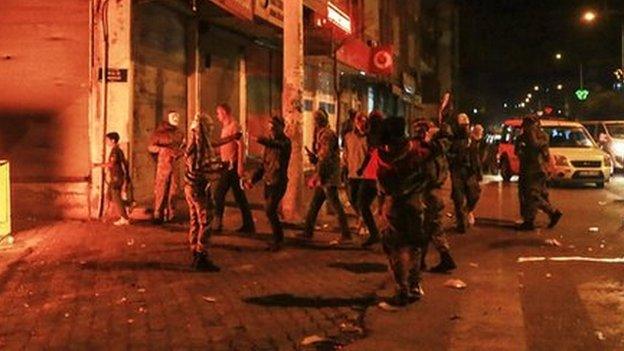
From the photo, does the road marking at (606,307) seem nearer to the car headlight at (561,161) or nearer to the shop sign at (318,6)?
the shop sign at (318,6)

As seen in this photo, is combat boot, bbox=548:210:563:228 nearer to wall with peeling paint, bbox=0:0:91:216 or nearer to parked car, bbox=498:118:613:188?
wall with peeling paint, bbox=0:0:91:216

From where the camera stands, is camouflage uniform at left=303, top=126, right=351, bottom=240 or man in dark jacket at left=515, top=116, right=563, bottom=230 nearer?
camouflage uniform at left=303, top=126, right=351, bottom=240

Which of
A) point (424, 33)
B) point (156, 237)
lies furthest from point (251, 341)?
point (424, 33)

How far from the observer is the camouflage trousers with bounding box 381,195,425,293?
26.6 feet

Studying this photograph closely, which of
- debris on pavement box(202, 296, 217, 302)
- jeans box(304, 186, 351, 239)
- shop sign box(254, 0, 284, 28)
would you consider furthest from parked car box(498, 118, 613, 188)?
debris on pavement box(202, 296, 217, 302)

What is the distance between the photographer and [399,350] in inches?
261

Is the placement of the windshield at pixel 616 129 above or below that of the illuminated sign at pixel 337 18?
below

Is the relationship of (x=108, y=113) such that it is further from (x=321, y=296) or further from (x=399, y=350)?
(x=399, y=350)

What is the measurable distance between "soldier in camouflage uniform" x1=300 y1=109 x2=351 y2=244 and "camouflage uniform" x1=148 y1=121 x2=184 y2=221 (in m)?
2.24

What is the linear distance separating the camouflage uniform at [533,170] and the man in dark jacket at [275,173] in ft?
13.8

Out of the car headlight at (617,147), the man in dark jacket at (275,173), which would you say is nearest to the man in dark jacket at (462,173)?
the man in dark jacket at (275,173)

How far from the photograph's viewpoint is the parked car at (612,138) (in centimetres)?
2955

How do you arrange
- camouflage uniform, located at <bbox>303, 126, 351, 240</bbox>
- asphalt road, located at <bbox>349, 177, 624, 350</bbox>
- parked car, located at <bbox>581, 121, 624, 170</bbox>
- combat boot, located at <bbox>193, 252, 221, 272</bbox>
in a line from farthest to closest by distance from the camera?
parked car, located at <bbox>581, 121, 624, 170</bbox> < camouflage uniform, located at <bbox>303, 126, 351, 240</bbox> < combat boot, located at <bbox>193, 252, 221, 272</bbox> < asphalt road, located at <bbox>349, 177, 624, 350</bbox>

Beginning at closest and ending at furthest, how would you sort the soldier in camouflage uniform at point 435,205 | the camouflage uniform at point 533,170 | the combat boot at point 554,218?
the soldier in camouflage uniform at point 435,205
the camouflage uniform at point 533,170
the combat boot at point 554,218
